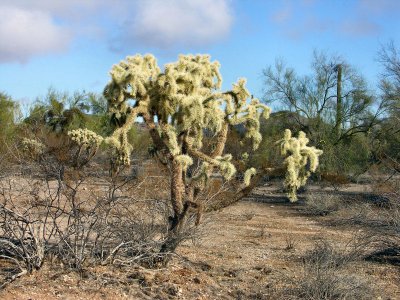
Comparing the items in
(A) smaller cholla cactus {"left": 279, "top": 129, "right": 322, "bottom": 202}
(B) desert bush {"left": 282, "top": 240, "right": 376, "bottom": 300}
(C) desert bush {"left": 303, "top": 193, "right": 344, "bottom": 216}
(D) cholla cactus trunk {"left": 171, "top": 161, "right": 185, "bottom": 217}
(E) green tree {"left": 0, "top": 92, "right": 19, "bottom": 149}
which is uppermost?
(E) green tree {"left": 0, "top": 92, "right": 19, "bottom": 149}

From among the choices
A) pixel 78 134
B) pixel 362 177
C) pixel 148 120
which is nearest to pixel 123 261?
pixel 148 120

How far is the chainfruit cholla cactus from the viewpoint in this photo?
8680 mm

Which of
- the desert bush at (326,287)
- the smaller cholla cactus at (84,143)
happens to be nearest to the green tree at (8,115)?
the smaller cholla cactus at (84,143)

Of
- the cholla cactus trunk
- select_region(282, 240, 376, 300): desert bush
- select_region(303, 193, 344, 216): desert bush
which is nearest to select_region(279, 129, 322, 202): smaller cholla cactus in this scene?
select_region(282, 240, 376, 300): desert bush

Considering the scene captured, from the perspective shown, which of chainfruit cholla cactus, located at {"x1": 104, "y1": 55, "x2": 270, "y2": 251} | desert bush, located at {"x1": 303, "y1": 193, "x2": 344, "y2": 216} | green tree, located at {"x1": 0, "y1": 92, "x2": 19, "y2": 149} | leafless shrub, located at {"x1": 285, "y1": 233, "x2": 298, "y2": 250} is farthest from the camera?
green tree, located at {"x1": 0, "y1": 92, "x2": 19, "y2": 149}

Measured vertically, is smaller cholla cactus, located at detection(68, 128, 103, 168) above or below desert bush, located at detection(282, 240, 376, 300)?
above

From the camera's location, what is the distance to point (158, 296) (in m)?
7.71

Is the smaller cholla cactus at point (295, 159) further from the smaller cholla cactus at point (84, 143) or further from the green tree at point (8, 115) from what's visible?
the green tree at point (8, 115)

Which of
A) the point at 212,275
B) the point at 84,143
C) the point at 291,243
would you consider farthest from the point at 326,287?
the point at 84,143

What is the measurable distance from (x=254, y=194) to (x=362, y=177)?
596 centimetres

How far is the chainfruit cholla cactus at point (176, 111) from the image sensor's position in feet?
28.5

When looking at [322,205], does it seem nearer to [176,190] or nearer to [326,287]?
[176,190]

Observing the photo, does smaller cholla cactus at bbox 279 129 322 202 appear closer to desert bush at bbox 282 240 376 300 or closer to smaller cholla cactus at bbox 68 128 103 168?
desert bush at bbox 282 240 376 300

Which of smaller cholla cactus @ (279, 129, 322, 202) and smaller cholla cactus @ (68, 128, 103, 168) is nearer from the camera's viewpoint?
smaller cholla cactus @ (279, 129, 322, 202)
